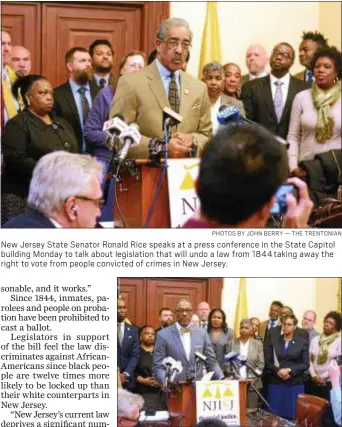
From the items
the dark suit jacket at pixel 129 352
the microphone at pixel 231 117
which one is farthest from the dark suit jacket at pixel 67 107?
the dark suit jacket at pixel 129 352

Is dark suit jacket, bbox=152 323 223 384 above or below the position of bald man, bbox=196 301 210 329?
below

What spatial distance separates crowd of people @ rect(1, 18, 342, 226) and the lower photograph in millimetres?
169

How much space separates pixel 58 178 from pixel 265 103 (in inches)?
14.2

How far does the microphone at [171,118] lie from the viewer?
6.64ft

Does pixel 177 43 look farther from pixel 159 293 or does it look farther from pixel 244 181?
pixel 159 293

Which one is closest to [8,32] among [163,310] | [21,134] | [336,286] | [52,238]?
[21,134]

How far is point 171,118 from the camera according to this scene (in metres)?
2.03

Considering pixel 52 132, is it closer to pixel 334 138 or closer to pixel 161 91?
pixel 161 91

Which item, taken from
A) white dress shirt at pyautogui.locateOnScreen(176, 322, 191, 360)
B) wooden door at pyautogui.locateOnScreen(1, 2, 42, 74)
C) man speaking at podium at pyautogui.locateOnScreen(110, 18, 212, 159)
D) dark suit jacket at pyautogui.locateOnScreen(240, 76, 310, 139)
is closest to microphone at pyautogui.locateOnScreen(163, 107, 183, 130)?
man speaking at podium at pyautogui.locateOnScreen(110, 18, 212, 159)

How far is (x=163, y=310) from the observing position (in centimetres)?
206

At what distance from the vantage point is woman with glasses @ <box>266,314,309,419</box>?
6.84 feet

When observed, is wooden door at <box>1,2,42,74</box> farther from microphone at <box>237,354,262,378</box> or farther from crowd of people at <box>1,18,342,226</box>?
microphone at <box>237,354,262,378</box>

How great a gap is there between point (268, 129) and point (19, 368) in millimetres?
552

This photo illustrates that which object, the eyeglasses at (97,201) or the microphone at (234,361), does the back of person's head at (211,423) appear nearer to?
the microphone at (234,361)
